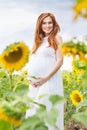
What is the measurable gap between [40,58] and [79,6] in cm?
414

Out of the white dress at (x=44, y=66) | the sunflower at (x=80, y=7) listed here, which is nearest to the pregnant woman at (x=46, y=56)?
the white dress at (x=44, y=66)

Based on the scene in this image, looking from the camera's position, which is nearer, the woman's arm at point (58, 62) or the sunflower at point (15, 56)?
the sunflower at point (15, 56)

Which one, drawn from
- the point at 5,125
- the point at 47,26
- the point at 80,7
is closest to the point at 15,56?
the point at 5,125

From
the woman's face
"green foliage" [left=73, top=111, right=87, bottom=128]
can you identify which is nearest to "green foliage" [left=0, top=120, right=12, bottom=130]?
"green foliage" [left=73, top=111, right=87, bottom=128]

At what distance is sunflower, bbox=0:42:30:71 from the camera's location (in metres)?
1.56

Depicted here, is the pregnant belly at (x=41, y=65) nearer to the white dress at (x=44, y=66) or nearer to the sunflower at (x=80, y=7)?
the white dress at (x=44, y=66)

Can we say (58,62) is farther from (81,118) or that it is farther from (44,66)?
(81,118)

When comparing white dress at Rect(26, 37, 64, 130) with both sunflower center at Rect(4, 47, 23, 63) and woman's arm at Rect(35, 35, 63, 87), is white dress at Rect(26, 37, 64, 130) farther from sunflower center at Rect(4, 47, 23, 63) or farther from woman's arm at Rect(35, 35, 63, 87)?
sunflower center at Rect(4, 47, 23, 63)

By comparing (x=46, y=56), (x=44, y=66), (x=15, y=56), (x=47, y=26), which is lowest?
(x=44, y=66)

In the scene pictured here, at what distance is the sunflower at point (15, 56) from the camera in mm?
1561

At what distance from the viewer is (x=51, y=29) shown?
16.3 ft

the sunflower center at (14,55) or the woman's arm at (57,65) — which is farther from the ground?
the sunflower center at (14,55)

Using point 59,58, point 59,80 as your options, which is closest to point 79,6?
point 59,58

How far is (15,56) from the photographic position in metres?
1.65
